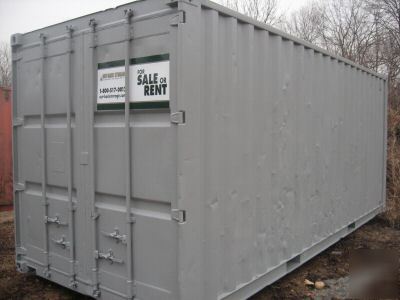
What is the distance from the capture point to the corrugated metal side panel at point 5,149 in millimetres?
8094

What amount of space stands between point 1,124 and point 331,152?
6336mm

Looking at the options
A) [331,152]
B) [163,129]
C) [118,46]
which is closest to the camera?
[163,129]

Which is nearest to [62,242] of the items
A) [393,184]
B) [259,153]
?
[259,153]

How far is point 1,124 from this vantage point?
8.10m

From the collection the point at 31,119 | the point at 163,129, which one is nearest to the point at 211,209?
the point at 163,129

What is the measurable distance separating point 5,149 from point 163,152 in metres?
6.32

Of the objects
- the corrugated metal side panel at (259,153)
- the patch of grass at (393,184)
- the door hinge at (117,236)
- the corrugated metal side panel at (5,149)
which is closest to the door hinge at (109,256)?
the door hinge at (117,236)

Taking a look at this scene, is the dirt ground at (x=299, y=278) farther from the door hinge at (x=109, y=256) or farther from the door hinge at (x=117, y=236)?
the door hinge at (x=117, y=236)

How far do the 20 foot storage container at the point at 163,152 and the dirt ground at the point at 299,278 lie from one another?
0.25 metres

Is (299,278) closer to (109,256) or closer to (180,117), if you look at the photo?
(109,256)

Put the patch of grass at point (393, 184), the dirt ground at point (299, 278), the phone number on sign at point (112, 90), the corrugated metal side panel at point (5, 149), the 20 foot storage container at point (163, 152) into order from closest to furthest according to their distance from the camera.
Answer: the 20 foot storage container at point (163, 152)
the phone number on sign at point (112, 90)
the dirt ground at point (299, 278)
the patch of grass at point (393, 184)
the corrugated metal side panel at point (5, 149)

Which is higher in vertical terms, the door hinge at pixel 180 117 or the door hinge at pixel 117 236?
the door hinge at pixel 180 117

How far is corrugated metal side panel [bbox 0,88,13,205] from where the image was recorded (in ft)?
26.6

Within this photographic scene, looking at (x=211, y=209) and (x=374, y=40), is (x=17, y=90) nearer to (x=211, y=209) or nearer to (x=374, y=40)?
(x=211, y=209)
